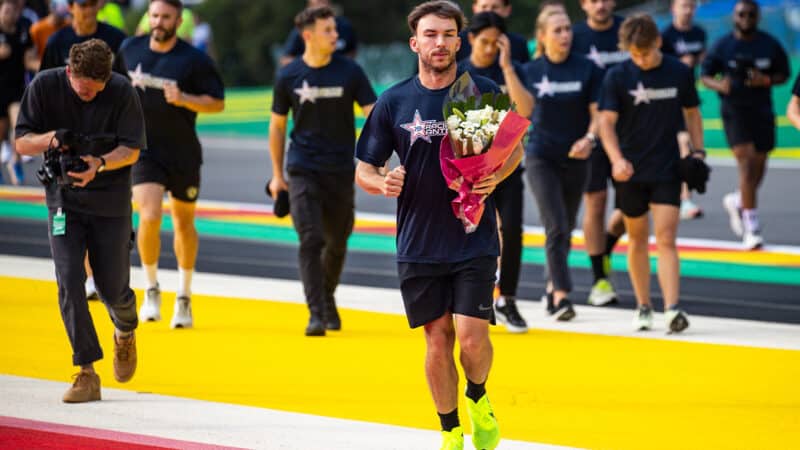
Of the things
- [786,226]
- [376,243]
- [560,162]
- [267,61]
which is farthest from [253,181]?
[267,61]

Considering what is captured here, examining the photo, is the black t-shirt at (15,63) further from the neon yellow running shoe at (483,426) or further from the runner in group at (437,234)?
the neon yellow running shoe at (483,426)

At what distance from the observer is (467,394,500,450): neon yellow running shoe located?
7.07m

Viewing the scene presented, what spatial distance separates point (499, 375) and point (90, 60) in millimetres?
3130

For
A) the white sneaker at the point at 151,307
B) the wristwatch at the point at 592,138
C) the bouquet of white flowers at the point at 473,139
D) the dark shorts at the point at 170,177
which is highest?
the bouquet of white flowers at the point at 473,139

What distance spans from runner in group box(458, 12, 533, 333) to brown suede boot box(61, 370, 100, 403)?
3428 millimetres

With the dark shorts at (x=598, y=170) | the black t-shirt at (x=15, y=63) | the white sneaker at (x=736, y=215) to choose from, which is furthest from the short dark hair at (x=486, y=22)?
the black t-shirt at (x=15, y=63)

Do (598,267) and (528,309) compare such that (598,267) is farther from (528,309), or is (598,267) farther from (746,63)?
(746,63)

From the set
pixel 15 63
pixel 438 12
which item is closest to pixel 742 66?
pixel 438 12

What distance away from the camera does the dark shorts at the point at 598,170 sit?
12234 mm

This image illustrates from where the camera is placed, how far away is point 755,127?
597 inches

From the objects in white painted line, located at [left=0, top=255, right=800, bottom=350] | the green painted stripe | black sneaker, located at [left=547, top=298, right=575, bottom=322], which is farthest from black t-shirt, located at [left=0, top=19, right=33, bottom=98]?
black sneaker, located at [left=547, top=298, right=575, bottom=322]

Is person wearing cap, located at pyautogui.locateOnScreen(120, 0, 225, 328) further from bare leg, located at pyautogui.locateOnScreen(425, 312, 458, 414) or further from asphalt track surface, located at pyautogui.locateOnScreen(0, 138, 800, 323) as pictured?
bare leg, located at pyautogui.locateOnScreen(425, 312, 458, 414)

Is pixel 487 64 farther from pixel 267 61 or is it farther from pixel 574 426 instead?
pixel 267 61

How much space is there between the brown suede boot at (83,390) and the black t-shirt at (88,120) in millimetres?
930
